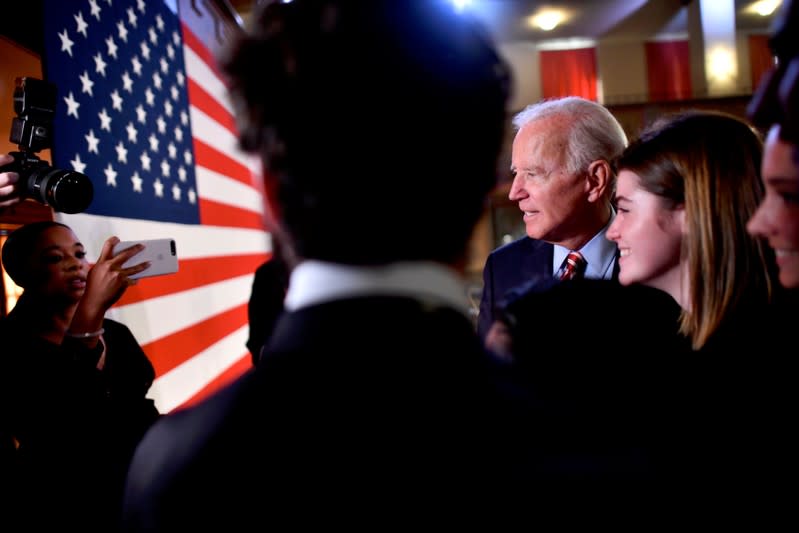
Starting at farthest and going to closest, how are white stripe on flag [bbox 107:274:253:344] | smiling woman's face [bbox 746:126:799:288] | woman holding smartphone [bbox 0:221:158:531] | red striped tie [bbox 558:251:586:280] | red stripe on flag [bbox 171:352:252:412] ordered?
1. red stripe on flag [bbox 171:352:252:412]
2. white stripe on flag [bbox 107:274:253:344]
3. red striped tie [bbox 558:251:586:280]
4. woman holding smartphone [bbox 0:221:158:531]
5. smiling woman's face [bbox 746:126:799:288]

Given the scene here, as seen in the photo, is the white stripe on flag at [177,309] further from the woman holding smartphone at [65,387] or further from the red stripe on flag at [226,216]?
the woman holding smartphone at [65,387]

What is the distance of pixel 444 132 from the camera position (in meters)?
0.49

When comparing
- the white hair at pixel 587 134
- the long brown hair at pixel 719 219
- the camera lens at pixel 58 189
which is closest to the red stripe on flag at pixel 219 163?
the camera lens at pixel 58 189

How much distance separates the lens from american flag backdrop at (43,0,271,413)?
81.8 inches

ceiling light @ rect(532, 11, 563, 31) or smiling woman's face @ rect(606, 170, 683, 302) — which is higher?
ceiling light @ rect(532, 11, 563, 31)

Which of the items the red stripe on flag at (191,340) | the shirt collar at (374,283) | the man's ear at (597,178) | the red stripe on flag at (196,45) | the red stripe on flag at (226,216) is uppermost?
the red stripe on flag at (196,45)

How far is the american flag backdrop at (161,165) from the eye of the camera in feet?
6.82

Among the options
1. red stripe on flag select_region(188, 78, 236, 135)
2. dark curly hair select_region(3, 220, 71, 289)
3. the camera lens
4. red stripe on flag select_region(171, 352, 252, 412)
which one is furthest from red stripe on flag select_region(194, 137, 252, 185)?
the camera lens

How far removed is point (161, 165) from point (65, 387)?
1.53 metres

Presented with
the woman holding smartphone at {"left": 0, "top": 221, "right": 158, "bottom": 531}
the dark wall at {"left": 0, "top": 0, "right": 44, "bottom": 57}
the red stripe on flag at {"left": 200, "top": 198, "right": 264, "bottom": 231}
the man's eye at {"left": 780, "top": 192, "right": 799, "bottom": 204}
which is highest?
the dark wall at {"left": 0, "top": 0, "right": 44, "bottom": 57}

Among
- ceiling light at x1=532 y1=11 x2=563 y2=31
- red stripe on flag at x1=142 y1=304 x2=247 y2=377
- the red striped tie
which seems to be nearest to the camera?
the red striped tie

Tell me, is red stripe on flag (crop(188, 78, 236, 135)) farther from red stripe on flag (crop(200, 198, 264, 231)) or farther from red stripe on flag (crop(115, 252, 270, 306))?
red stripe on flag (crop(115, 252, 270, 306))

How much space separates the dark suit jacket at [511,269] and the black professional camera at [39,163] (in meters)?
1.19

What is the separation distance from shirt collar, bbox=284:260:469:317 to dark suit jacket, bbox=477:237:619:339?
4.62 feet
